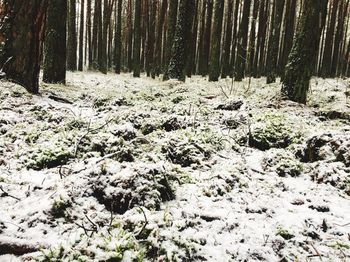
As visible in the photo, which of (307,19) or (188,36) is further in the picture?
(188,36)

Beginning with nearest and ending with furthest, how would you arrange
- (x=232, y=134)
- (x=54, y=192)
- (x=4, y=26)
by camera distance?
1. (x=54, y=192)
2. (x=232, y=134)
3. (x=4, y=26)

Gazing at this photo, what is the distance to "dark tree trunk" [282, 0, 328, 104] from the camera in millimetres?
7105

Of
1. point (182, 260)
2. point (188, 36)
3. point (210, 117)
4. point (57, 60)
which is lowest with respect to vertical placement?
point (182, 260)

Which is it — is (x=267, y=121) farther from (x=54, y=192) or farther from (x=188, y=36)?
(x=188, y=36)

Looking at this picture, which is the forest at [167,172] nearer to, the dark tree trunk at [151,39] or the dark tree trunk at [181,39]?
the dark tree trunk at [181,39]

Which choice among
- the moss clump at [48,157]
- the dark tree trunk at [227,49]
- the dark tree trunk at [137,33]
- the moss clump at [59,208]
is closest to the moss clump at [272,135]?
the moss clump at [48,157]

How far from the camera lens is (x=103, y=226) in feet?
9.57

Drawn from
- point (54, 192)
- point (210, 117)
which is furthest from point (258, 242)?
point (210, 117)

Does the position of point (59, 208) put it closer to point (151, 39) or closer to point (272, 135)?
point (272, 135)

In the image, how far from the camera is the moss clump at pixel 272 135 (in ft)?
16.7

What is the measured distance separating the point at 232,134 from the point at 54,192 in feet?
9.98

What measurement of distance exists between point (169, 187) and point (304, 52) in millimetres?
5161

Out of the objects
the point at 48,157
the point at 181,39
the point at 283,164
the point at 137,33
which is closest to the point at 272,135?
the point at 283,164

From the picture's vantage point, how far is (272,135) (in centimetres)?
519
